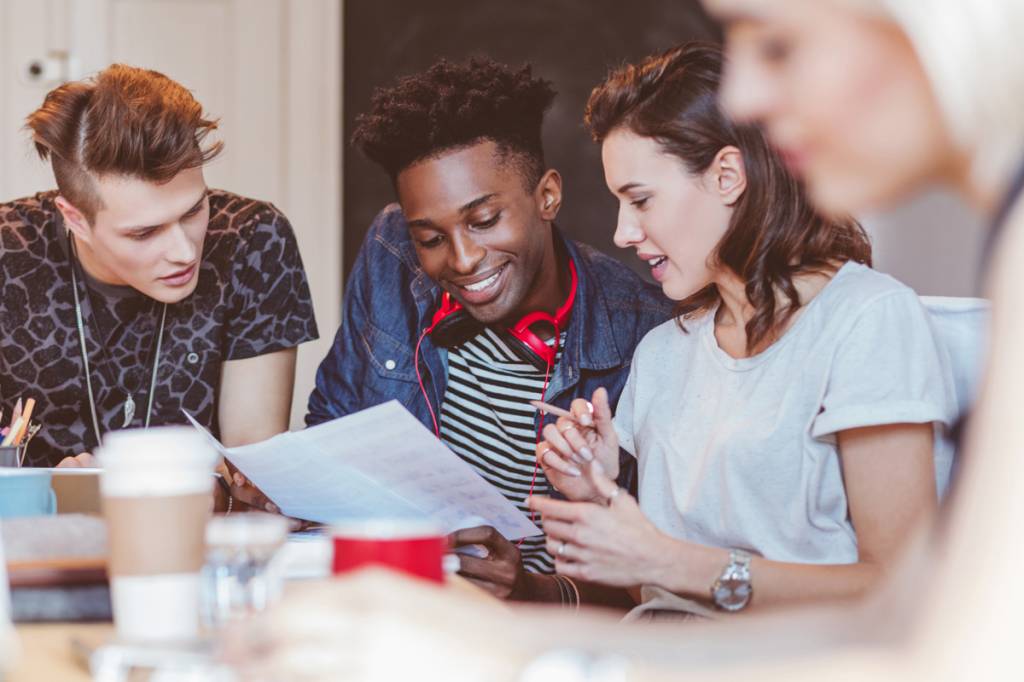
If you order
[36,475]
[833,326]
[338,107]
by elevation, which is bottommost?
[36,475]

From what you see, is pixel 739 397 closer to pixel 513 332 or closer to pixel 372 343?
pixel 513 332

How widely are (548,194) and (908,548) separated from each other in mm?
1642

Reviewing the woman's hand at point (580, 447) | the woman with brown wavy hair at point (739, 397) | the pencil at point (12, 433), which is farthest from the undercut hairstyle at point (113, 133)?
the woman's hand at point (580, 447)

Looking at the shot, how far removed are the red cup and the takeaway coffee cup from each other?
0.12 metres

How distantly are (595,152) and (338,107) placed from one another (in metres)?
0.78

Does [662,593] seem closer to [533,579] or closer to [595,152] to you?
[533,579]

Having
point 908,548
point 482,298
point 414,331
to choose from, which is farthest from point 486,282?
point 908,548

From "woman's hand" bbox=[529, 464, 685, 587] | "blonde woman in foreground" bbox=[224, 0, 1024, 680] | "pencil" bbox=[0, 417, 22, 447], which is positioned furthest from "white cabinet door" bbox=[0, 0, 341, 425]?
"blonde woman in foreground" bbox=[224, 0, 1024, 680]

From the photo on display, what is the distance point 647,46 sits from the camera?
11.1 feet

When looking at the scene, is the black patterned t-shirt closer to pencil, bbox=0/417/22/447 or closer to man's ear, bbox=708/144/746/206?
pencil, bbox=0/417/22/447

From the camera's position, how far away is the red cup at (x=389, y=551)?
2.53 ft

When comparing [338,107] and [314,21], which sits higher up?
[314,21]

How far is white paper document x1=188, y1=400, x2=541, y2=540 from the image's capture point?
134 centimetres

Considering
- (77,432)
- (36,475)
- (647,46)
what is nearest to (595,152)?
(647,46)
